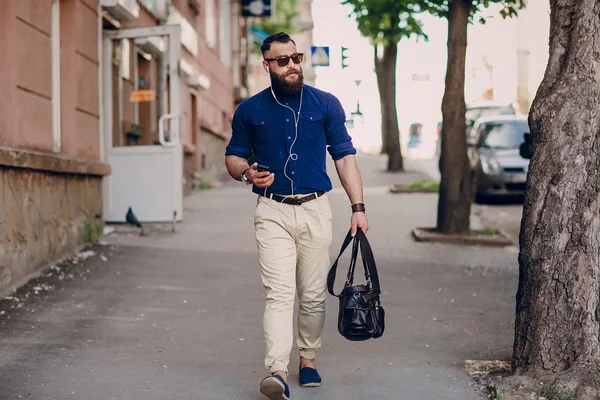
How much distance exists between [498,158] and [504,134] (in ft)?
3.15

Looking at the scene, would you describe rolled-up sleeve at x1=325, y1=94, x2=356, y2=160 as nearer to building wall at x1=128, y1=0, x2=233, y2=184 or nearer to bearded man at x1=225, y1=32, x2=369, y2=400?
bearded man at x1=225, y1=32, x2=369, y2=400

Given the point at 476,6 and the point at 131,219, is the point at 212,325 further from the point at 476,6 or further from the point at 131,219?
the point at 476,6

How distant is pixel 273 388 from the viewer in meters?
5.12

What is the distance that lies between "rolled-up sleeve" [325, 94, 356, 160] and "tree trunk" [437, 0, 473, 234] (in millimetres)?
7542

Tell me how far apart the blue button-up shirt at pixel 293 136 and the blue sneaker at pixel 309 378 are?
1.03 meters

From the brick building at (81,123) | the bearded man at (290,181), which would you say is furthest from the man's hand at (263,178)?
the brick building at (81,123)

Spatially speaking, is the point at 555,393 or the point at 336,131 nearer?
the point at 555,393

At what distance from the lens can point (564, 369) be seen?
18.1 ft

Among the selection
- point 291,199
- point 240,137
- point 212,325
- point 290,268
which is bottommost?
point 212,325

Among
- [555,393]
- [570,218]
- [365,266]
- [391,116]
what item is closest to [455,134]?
[570,218]

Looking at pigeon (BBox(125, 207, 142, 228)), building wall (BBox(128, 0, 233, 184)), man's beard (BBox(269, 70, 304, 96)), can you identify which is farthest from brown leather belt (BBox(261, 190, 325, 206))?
building wall (BBox(128, 0, 233, 184))

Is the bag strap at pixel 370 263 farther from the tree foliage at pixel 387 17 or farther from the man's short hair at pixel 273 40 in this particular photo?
the tree foliage at pixel 387 17

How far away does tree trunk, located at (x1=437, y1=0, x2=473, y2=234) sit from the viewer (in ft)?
42.7

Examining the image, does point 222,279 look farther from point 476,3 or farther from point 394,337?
point 476,3
